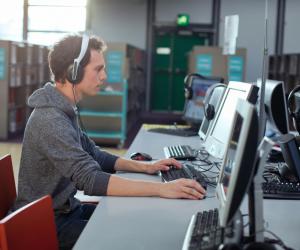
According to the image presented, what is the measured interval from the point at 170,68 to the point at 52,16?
9.23 ft

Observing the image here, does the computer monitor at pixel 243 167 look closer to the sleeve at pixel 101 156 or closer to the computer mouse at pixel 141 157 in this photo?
the sleeve at pixel 101 156

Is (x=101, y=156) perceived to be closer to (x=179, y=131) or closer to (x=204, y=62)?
(x=179, y=131)

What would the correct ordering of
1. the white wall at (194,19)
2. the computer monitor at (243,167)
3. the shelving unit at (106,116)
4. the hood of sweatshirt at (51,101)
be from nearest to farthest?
the computer monitor at (243,167) → the hood of sweatshirt at (51,101) → the shelving unit at (106,116) → the white wall at (194,19)

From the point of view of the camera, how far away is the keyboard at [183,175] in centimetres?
202

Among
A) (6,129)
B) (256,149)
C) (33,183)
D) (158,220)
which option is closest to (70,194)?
(33,183)

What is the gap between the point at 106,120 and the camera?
23.5 feet

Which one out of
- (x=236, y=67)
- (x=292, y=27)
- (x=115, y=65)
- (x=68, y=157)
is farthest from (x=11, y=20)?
(x=68, y=157)

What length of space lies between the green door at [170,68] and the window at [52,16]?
6.05 feet

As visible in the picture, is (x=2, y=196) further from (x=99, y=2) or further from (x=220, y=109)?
(x=99, y=2)

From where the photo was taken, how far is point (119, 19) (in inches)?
455

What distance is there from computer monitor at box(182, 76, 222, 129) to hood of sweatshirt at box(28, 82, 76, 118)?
6.31 ft

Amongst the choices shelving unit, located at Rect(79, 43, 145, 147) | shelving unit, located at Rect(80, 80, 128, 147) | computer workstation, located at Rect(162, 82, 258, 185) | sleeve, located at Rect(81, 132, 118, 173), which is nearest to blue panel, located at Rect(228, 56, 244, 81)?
shelving unit, located at Rect(79, 43, 145, 147)

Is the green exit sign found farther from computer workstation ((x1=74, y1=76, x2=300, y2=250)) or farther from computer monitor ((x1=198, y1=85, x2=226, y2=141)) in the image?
computer workstation ((x1=74, y1=76, x2=300, y2=250))

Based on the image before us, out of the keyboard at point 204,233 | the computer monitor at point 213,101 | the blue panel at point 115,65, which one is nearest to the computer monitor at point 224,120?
the computer monitor at point 213,101
